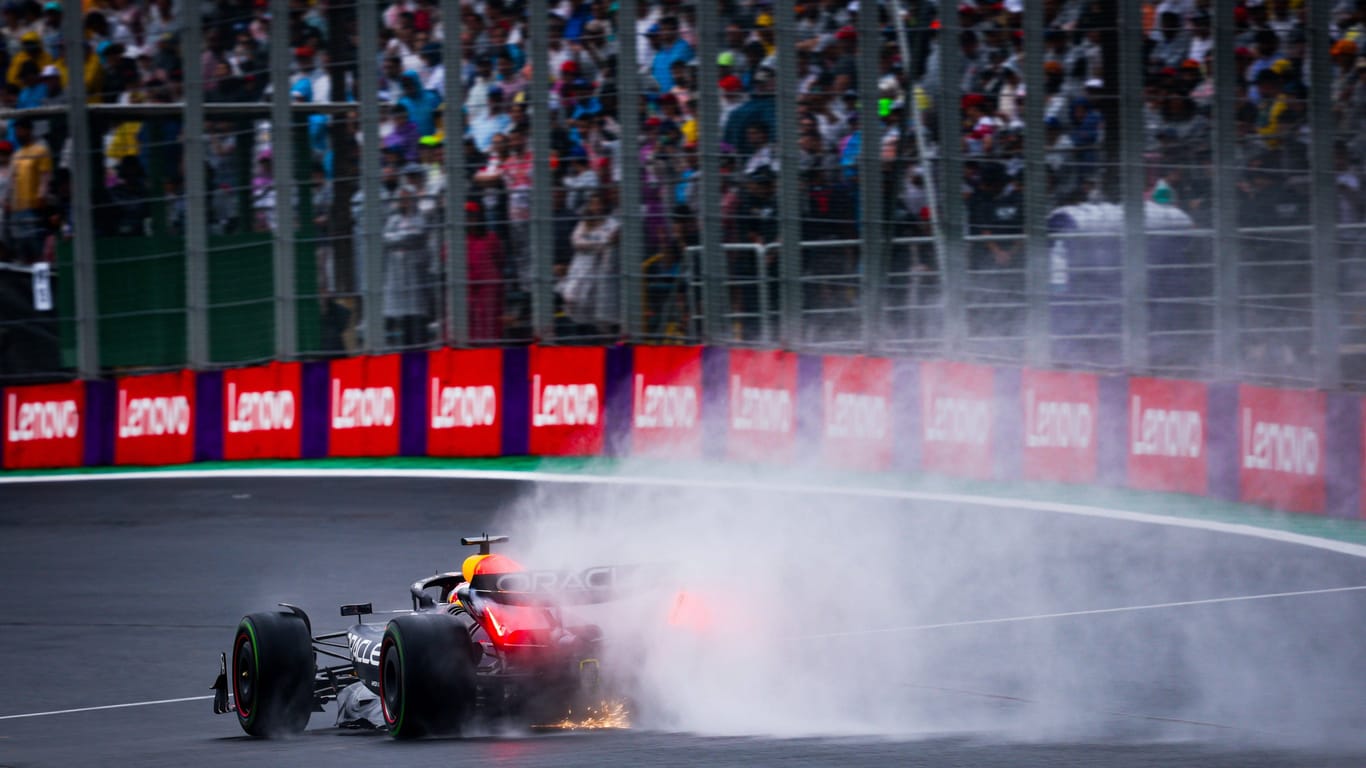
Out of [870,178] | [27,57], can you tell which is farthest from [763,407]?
[27,57]

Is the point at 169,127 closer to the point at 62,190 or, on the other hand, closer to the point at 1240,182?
the point at 62,190

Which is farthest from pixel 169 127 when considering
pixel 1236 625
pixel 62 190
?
pixel 1236 625

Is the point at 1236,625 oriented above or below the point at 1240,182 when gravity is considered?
below

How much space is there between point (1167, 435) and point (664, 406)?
16.0 ft

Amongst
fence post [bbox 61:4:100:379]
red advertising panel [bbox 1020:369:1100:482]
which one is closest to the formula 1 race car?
red advertising panel [bbox 1020:369:1100:482]

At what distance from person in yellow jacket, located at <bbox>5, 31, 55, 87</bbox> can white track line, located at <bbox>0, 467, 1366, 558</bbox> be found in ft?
14.3

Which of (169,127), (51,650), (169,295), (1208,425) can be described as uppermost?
(169,127)

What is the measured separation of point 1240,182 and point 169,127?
11.2m

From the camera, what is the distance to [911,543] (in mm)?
14055

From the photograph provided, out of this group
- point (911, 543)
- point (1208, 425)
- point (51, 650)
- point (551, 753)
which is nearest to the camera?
point (551, 753)

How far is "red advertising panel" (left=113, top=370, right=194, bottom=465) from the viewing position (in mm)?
20578

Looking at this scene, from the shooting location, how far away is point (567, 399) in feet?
61.6

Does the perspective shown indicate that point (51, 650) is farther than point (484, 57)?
No

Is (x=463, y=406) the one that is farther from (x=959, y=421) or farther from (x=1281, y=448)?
(x=1281, y=448)
